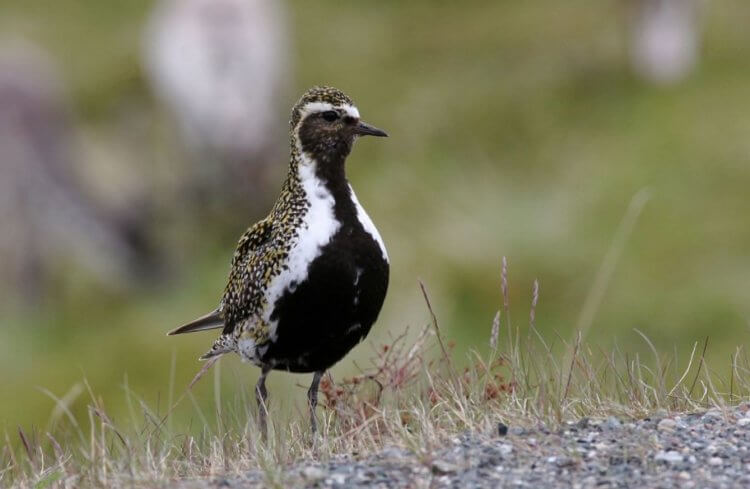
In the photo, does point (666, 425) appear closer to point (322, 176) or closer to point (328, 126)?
point (322, 176)

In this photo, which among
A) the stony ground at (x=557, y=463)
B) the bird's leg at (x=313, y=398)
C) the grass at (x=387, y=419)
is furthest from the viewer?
the bird's leg at (x=313, y=398)

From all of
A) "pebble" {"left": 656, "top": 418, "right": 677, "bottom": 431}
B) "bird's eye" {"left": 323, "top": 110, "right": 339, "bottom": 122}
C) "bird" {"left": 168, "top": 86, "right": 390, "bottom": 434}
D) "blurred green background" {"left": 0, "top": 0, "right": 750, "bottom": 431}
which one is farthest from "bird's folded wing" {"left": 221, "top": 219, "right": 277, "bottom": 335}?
"blurred green background" {"left": 0, "top": 0, "right": 750, "bottom": 431}

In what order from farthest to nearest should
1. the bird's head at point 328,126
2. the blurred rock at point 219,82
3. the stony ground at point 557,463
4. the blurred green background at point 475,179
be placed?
1. the blurred rock at point 219,82
2. the blurred green background at point 475,179
3. the bird's head at point 328,126
4. the stony ground at point 557,463

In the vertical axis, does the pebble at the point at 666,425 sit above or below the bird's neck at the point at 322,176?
below

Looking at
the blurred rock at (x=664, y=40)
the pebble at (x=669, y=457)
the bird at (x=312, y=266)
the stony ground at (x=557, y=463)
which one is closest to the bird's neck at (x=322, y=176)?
the bird at (x=312, y=266)

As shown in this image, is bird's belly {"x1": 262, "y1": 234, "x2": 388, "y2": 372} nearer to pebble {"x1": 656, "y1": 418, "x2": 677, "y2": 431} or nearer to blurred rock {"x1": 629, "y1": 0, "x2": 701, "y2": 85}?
pebble {"x1": 656, "y1": 418, "x2": 677, "y2": 431}

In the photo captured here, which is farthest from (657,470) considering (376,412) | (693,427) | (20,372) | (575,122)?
(575,122)

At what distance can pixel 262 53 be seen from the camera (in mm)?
22000

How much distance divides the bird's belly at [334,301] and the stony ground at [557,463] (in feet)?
3.22

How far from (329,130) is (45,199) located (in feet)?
48.4

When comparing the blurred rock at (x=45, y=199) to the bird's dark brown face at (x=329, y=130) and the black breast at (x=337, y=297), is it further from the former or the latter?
the black breast at (x=337, y=297)

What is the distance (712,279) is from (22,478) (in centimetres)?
1102

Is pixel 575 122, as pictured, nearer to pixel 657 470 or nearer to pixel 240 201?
pixel 240 201

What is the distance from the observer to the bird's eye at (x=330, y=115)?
22.8ft
